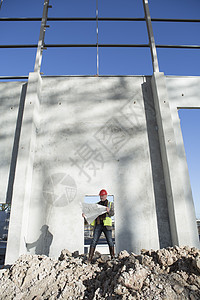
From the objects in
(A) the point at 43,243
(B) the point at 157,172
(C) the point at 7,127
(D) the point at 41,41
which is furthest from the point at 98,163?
(D) the point at 41,41

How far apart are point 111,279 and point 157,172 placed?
13.2 ft

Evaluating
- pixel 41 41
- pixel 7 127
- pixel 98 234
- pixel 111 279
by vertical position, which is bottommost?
pixel 111 279

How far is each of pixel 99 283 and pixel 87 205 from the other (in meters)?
1.66

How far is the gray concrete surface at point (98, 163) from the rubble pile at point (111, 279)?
181cm

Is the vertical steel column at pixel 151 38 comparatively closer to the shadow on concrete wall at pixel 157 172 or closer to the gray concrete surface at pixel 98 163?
the shadow on concrete wall at pixel 157 172

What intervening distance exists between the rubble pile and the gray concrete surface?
5.93ft

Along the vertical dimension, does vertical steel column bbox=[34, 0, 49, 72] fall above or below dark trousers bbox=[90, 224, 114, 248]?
above

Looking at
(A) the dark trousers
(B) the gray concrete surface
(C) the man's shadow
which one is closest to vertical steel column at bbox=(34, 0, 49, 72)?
(B) the gray concrete surface

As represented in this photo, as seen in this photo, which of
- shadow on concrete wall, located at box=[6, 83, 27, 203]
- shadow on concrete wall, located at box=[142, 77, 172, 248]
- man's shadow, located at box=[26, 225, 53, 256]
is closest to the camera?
man's shadow, located at box=[26, 225, 53, 256]

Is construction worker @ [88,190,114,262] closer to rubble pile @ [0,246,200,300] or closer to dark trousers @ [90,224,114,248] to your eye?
dark trousers @ [90,224,114,248]

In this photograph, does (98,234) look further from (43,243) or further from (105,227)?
(43,243)

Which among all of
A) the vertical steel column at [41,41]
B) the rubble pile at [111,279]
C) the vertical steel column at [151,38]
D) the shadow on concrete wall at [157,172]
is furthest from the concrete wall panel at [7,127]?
the vertical steel column at [151,38]

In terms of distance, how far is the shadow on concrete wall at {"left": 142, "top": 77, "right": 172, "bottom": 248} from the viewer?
591 centimetres

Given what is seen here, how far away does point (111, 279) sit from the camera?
3.15 meters
